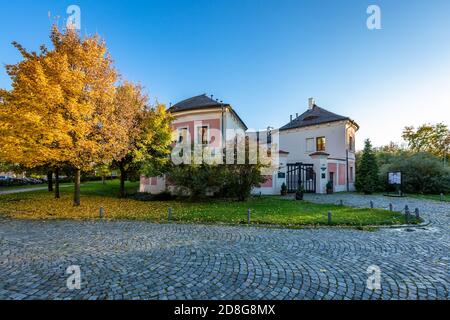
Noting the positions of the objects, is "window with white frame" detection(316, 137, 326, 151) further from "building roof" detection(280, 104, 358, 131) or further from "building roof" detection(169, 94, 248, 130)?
"building roof" detection(169, 94, 248, 130)

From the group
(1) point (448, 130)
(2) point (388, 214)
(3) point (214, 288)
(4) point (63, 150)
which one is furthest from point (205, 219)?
(1) point (448, 130)

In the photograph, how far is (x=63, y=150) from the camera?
426 inches

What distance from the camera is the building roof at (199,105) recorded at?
21109mm

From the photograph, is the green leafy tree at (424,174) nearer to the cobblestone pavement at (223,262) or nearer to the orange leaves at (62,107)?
the cobblestone pavement at (223,262)

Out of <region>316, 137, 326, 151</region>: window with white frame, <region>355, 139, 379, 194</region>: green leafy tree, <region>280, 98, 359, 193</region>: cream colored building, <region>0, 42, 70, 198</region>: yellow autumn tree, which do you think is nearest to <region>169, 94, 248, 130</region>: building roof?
<region>280, 98, 359, 193</region>: cream colored building

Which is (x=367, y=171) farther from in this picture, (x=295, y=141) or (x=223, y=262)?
(x=223, y=262)

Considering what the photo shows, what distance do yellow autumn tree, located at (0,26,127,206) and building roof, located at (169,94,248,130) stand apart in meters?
9.45

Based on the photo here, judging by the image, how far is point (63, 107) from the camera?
35.7 feet

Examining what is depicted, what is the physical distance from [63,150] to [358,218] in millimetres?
14220

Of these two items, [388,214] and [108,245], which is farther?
[388,214]

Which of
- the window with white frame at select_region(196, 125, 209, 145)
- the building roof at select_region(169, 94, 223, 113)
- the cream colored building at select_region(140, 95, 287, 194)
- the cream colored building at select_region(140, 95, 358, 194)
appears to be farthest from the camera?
the window with white frame at select_region(196, 125, 209, 145)

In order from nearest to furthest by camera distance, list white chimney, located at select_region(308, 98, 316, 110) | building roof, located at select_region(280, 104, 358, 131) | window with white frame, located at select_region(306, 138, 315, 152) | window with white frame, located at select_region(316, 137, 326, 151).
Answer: building roof, located at select_region(280, 104, 358, 131) < window with white frame, located at select_region(316, 137, 326, 151) < window with white frame, located at select_region(306, 138, 315, 152) < white chimney, located at select_region(308, 98, 316, 110)

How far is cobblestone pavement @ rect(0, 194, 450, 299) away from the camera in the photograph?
12.1 feet
